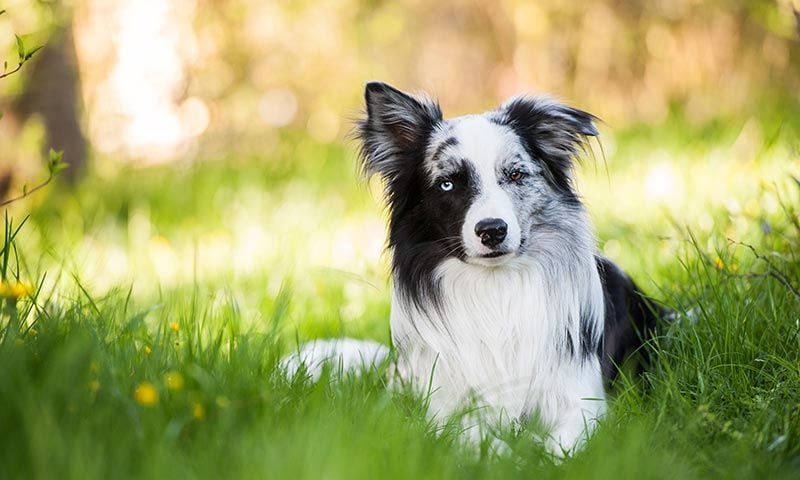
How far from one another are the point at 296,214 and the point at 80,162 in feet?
6.53

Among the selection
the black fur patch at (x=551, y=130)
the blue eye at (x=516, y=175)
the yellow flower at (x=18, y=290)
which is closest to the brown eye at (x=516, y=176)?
the blue eye at (x=516, y=175)

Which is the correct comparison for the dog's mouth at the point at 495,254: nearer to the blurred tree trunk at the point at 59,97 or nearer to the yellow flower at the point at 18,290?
the yellow flower at the point at 18,290

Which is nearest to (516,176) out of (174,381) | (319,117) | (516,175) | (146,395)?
(516,175)

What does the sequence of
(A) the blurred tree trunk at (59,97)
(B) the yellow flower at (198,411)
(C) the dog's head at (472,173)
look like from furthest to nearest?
(A) the blurred tree trunk at (59,97)
(C) the dog's head at (472,173)
(B) the yellow flower at (198,411)

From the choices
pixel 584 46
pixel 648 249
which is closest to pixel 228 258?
pixel 648 249

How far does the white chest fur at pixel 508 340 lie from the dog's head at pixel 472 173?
134 millimetres

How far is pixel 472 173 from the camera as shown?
11.4 ft

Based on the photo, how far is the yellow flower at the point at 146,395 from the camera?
8.38 ft

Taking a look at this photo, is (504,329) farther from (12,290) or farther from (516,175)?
(12,290)

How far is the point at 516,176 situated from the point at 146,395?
5.29 ft

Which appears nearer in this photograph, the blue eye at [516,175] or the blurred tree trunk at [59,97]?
the blue eye at [516,175]

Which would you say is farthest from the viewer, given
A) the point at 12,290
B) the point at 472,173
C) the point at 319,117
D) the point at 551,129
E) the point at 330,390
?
the point at 319,117

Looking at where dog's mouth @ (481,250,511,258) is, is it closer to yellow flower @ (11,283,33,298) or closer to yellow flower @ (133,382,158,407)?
yellow flower @ (133,382,158,407)

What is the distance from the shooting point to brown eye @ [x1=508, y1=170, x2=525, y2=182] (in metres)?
3.49
